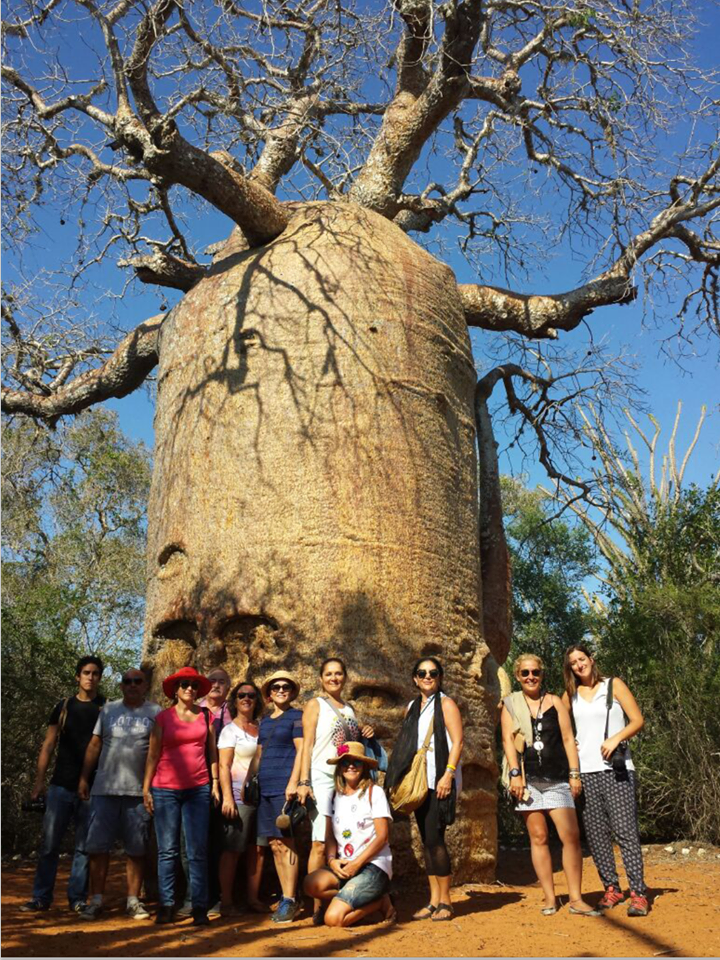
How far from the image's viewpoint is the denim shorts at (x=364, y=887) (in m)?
3.64

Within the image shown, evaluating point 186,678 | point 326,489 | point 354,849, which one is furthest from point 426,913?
point 326,489

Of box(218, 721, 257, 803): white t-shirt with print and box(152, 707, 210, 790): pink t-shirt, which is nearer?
box(152, 707, 210, 790): pink t-shirt

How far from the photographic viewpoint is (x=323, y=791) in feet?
12.7

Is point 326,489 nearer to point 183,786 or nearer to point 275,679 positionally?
point 275,679

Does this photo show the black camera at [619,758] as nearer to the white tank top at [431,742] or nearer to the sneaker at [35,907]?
the white tank top at [431,742]

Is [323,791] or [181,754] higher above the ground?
[181,754]

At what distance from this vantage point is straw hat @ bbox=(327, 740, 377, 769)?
3.81m

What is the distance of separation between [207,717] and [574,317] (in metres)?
3.62

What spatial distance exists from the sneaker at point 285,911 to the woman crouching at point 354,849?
A: 13cm

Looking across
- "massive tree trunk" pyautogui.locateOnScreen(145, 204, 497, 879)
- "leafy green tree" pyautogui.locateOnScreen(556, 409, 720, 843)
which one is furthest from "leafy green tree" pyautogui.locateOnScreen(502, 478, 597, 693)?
"massive tree trunk" pyautogui.locateOnScreen(145, 204, 497, 879)

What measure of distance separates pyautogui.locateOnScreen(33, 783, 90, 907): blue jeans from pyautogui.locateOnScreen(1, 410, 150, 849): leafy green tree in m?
2.83

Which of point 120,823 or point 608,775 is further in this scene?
point 120,823

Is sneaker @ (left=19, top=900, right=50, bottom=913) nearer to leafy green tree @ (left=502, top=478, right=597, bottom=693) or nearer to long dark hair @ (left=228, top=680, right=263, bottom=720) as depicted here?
long dark hair @ (left=228, top=680, right=263, bottom=720)

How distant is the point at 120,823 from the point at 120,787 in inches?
6.8
